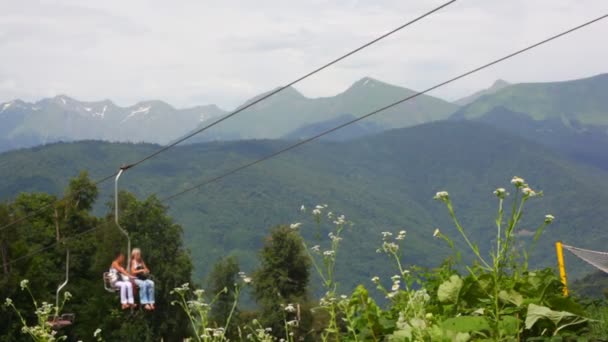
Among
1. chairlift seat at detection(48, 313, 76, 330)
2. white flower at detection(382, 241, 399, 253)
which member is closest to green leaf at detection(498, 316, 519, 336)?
white flower at detection(382, 241, 399, 253)

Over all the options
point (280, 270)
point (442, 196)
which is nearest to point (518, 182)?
point (442, 196)

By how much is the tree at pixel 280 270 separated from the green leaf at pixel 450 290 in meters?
62.5

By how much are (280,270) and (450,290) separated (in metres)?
64.6

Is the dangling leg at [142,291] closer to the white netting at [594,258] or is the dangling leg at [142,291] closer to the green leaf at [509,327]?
→ the white netting at [594,258]

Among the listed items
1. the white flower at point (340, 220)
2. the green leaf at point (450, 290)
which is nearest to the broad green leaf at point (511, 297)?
the green leaf at point (450, 290)

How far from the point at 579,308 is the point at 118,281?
13504mm

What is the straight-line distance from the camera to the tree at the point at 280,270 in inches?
2662

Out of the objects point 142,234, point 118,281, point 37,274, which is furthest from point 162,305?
point 118,281

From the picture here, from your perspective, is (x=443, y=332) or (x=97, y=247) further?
(x=97, y=247)

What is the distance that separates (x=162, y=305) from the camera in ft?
218

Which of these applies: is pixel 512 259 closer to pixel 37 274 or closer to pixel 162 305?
pixel 37 274

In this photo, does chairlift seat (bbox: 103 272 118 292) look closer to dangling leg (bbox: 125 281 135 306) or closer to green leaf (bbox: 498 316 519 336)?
dangling leg (bbox: 125 281 135 306)

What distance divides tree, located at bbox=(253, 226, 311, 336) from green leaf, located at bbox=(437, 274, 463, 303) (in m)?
62.5

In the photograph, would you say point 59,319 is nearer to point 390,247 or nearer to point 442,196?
point 390,247
